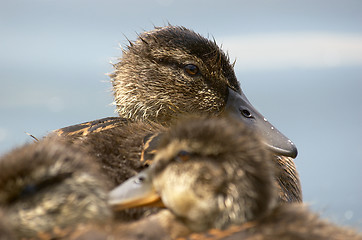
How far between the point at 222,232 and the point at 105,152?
1.66 ft

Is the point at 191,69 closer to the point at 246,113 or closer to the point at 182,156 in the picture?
the point at 246,113

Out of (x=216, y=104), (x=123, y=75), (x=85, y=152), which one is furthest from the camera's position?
(x=123, y=75)

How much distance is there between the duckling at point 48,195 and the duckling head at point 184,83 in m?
1.10

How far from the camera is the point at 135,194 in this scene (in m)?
1.22

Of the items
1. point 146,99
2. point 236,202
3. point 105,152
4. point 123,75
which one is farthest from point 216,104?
point 236,202

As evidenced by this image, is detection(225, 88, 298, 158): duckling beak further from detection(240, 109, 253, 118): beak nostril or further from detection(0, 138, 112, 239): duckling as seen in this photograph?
detection(0, 138, 112, 239): duckling

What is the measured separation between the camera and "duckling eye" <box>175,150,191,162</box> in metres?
1.27

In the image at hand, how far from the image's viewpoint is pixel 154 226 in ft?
3.76

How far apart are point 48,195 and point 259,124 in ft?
4.26

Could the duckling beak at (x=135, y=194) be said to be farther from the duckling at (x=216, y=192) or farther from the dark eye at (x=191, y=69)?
the dark eye at (x=191, y=69)

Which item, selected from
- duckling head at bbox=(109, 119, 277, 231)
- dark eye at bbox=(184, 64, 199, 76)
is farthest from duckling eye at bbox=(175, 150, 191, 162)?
dark eye at bbox=(184, 64, 199, 76)

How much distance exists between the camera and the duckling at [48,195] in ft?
3.70

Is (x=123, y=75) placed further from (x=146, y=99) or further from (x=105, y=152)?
(x=105, y=152)

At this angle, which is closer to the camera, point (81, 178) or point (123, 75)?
point (81, 178)
